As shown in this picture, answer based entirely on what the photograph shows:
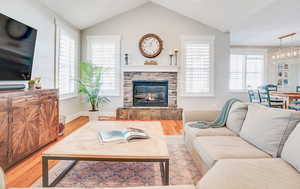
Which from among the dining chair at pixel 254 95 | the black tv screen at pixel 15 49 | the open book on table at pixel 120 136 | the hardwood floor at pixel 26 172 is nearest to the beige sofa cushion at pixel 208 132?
the open book on table at pixel 120 136

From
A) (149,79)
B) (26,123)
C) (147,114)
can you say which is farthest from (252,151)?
(149,79)

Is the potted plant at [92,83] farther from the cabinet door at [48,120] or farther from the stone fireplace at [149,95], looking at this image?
the cabinet door at [48,120]

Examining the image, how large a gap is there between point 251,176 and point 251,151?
0.64 meters

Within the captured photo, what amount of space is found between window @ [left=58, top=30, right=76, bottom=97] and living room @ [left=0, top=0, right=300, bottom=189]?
0.09ft

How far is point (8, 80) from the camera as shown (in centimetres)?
291

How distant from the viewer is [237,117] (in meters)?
2.59

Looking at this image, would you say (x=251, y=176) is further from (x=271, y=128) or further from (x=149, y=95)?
(x=149, y=95)

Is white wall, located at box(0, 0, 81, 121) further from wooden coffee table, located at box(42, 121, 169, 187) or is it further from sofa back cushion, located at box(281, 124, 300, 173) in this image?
sofa back cushion, located at box(281, 124, 300, 173)

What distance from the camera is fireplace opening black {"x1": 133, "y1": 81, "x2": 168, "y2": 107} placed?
5.86 meters

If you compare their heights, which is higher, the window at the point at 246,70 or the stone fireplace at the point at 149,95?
the window at the point at 246,70

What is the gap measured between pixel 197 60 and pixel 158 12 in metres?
1.78

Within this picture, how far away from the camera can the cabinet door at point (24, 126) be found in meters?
2.46

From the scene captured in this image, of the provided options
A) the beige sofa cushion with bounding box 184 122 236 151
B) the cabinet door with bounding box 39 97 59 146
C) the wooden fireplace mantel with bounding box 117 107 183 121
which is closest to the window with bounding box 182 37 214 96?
the wooden fireplace mantel with bounding box 117 107 183 121

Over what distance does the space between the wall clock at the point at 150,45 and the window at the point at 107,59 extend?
0.75 meters
